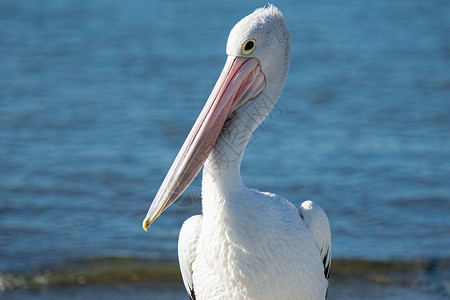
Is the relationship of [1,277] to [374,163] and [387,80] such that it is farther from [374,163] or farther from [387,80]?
[387,80]

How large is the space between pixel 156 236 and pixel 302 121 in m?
3.55

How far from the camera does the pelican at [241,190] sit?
379 cm

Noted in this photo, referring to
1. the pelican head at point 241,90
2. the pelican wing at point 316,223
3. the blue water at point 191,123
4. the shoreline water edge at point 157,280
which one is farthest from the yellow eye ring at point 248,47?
the shoreline water edge at point 157,280

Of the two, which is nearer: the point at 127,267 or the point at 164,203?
the point at 164,203

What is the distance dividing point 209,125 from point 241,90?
31cm

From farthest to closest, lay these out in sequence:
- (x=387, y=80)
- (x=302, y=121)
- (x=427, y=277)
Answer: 1. (x=387, y=80)
2. (x=302, y=121)
3. (x=427, y=277)

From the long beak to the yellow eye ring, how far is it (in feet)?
0.18

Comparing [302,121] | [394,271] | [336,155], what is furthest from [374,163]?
[394,271]

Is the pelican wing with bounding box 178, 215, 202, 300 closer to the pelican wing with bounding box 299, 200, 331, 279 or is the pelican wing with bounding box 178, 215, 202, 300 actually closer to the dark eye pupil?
→ the pelican wing with bounding box 299, 200, 331, 279

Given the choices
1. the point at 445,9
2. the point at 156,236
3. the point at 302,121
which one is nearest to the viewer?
the point at 156,236

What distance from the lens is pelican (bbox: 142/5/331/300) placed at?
3793mm

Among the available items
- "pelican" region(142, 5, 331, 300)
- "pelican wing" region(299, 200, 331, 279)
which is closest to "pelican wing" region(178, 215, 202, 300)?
"pelican" region(142, 5, 331, 300)

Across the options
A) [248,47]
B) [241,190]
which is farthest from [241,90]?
[241,190]

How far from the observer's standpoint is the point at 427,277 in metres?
6.54
